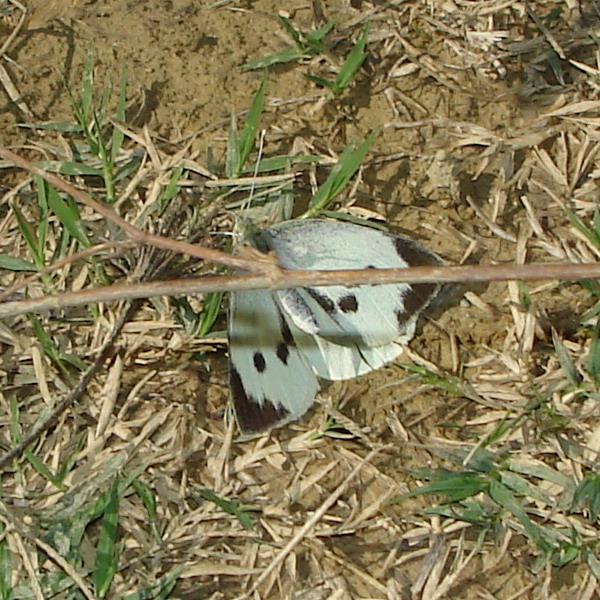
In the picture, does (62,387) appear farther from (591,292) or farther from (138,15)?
(591,292)

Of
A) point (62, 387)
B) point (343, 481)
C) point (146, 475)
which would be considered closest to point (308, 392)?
point (343, 481)

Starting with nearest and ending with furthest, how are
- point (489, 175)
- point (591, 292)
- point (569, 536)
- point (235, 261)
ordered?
1. point (235, 261)
2. point (569, 536)
3. point (591, 292)
4. point (489, 175)

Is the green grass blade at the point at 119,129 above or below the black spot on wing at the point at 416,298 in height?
above

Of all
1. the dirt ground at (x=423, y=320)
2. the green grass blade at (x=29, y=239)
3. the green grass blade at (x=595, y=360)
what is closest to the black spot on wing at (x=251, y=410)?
the dirt ground at (x=423, y=320)

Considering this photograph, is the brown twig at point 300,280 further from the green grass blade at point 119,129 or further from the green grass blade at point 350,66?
the green grass blade at point 350,66

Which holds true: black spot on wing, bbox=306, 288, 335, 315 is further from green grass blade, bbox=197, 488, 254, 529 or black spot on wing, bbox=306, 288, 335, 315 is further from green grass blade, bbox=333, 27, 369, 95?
green grass blade, bbox=333, 27, 369, 95

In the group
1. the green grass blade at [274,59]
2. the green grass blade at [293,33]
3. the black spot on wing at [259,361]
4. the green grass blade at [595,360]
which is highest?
the green grass blade at [293,33]
